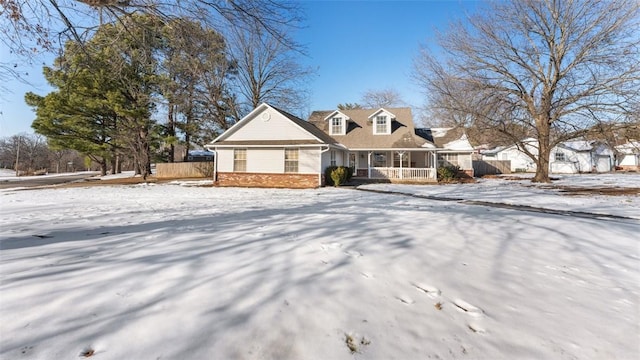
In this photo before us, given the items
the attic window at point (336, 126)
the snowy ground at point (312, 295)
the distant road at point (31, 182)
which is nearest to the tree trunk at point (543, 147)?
the attic window at point (336, 126)

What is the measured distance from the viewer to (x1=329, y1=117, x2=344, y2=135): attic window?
22.9 metres

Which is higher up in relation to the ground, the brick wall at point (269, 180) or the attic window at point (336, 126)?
the attic window at point (336, 126)

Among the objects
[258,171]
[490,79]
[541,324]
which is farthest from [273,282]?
[490,79]

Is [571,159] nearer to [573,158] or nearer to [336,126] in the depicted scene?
[573,158]

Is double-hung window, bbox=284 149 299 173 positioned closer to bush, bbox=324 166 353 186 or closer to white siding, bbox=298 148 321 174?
white siding, bbox=298 148 321 174

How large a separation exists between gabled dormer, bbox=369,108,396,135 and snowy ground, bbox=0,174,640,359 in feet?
58.9

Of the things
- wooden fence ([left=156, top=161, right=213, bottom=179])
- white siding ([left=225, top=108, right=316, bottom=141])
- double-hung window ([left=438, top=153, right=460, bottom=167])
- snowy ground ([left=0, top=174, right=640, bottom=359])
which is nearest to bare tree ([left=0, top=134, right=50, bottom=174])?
wooden fence ([left=156, top=161, right=213, bottom=179])

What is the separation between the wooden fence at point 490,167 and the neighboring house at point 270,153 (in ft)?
69.5

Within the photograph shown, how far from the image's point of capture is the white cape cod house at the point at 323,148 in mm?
17547

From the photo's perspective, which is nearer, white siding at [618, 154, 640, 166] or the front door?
the front door

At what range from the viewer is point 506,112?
17828 mm

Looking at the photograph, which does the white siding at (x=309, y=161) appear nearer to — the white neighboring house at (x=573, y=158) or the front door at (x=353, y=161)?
the front door at (x=353, y=161)

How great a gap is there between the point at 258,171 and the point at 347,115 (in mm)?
9831

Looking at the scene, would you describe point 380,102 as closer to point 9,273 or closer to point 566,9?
point 566,9
